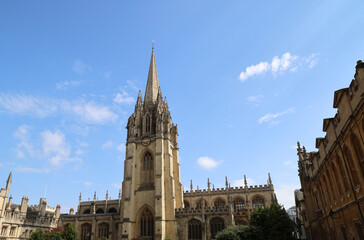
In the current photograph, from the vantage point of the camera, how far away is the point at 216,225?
121ft

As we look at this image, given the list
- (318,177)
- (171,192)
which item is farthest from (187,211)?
(318,177)

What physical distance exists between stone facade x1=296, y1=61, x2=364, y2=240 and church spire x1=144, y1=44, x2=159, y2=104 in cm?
3499

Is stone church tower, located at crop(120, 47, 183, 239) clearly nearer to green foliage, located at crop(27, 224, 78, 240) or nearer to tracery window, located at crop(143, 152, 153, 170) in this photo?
tracery window, located at crop(143, 152, 153, 170)

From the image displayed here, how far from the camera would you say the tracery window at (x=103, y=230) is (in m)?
42.6

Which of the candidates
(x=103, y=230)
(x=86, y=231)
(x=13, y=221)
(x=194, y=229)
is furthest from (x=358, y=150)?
(x=13, y=221)

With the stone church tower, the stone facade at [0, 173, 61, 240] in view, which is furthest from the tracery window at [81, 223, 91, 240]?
the stone church tower

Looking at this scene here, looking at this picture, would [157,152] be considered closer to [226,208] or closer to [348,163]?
[226,208]

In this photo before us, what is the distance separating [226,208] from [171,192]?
8.87m

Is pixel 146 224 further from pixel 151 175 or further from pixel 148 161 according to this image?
pixel 148 161

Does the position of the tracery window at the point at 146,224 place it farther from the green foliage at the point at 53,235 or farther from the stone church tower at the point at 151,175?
the green foliage at the point at 53,235

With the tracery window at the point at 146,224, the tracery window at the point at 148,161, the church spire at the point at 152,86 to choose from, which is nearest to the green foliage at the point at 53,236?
the tracery window at the point at 146,224

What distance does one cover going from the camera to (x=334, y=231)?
57.8 ft

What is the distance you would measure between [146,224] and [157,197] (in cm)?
490

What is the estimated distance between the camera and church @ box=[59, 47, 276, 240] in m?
37.5
